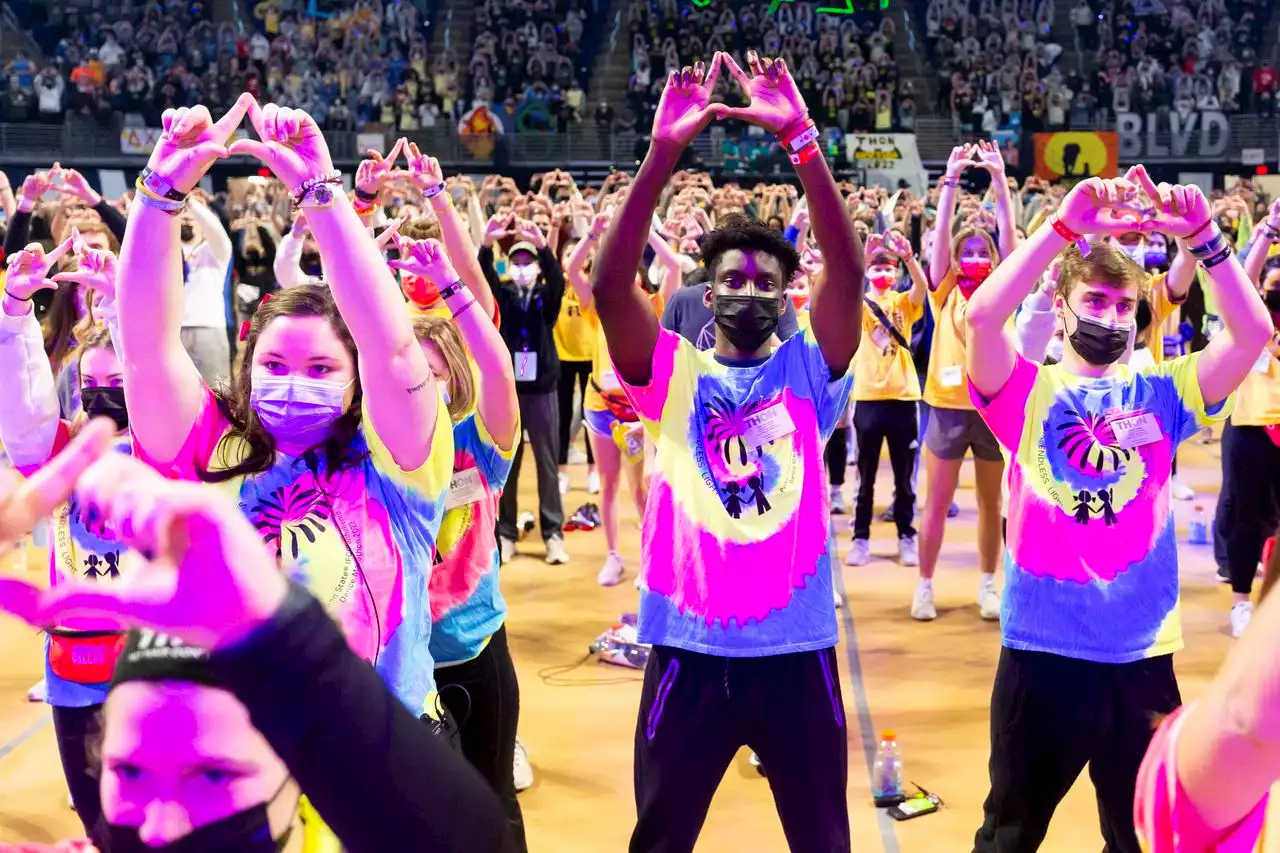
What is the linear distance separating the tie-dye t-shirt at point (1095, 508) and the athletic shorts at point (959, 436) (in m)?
3.16

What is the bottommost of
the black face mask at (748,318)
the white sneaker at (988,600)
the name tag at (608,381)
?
the white sneaker at (988,600)

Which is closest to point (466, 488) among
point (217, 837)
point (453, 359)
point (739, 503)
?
point (453, 359)

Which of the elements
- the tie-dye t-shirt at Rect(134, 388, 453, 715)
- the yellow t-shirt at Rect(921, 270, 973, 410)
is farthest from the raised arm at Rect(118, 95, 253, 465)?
the yellow t-shirt at Rect(921, 270, 973, 410)

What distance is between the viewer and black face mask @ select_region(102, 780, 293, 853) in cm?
139

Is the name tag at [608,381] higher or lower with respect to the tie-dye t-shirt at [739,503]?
lower

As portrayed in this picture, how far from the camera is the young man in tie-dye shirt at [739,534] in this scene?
2.81 meters

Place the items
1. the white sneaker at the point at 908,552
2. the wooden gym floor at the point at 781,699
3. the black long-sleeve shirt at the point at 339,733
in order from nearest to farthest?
the black long-sleeve shirt at the point at 339,733 < the wooden gym floor at the point at 781,699 < the white sneaker at the point at 908,552

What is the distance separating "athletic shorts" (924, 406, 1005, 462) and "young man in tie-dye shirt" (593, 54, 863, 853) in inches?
142

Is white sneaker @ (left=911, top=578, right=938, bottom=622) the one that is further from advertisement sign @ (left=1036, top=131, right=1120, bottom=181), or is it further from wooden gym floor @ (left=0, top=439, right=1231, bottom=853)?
advertisement sign @ (left=1036, top=131, right=1120, bottom=181)

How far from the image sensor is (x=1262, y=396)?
19.9 feet

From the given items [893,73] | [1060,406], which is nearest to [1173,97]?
[893,73]

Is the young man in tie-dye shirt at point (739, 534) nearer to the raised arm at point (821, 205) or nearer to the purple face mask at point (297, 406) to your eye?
the raised arm at point (821, 205)

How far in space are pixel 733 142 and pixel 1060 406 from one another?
A: 17671 mm

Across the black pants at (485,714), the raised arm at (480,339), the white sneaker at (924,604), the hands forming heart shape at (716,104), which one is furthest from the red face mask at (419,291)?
the white sneaker at (924,604)
